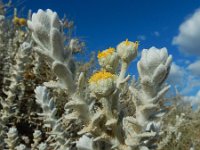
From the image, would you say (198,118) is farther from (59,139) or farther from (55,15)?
(55,15)

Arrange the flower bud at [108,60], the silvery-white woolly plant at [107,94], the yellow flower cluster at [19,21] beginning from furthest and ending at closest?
the yellow flower cluster at [19,21]
the flower bud at [108,60]
the silvery-white woolly plant at [107,94]

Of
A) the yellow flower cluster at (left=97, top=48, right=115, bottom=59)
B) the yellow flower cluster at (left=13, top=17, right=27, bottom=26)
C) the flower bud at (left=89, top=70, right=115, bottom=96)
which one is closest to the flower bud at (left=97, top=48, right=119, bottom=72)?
the yellow flower cluster at (left=97, top=48, right=115, bottom=59)

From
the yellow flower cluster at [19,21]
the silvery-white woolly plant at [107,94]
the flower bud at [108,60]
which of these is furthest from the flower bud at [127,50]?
the yellow flower cluster at [19,21]

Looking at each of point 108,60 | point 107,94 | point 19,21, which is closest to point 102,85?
point 107,94

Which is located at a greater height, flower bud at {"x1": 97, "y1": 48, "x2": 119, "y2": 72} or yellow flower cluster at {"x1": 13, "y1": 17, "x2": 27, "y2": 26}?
yellow flower cluster at {"x1": 13, "y1": 17, "x2": 27, "y2": 26}

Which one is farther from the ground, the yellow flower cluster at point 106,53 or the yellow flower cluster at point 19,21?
the yellow flower cluster at point 19,21

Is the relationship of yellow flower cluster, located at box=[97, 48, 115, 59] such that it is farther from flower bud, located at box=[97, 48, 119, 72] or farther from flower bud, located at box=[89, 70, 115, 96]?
flower bud, located at box=[89, 70, 115, 96]

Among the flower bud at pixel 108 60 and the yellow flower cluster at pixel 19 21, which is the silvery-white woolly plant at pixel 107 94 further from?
the yellow flower cluster at pixel 19 21

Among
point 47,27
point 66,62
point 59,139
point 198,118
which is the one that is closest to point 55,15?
point 47,27

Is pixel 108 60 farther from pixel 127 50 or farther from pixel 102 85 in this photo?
pixel 102 85

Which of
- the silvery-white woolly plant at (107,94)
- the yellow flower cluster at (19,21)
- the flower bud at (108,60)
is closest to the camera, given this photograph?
the silvery-white woolly plant at (107,94)

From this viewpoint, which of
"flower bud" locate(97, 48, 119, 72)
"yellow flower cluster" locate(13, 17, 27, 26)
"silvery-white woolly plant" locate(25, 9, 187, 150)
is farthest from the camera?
"yellow flower cluster" locate(13, 17, 27, 26)
